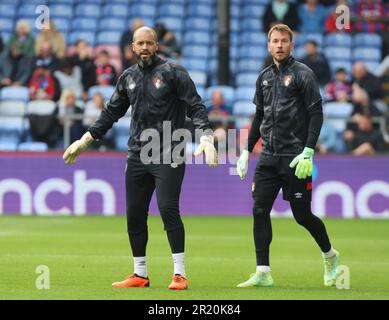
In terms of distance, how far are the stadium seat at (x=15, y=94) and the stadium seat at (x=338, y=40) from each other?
667 centimetres

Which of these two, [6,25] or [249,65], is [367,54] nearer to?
[249,65]

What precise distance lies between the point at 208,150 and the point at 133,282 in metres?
1.40

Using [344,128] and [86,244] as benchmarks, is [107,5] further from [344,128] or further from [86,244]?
[86,244]

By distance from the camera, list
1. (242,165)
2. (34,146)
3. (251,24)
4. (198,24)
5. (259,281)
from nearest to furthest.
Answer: (259,281) < (242,165) < (34,146) < (251,24) < (198,24)

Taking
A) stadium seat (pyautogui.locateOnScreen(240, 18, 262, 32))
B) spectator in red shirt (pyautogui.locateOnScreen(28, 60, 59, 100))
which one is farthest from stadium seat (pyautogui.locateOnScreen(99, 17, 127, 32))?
spectator in red shirt (pyautogui.locateOnScreen(28, 60, 59, 100))

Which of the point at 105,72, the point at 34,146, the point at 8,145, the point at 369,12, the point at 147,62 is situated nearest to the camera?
the point at 147,62

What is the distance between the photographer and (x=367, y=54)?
2333 centimetres

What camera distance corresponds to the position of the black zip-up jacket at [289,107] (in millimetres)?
10031

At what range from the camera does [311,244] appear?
14.7 metres

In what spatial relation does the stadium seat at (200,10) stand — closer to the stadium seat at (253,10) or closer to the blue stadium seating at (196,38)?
the blue stadium seating at (196,38)

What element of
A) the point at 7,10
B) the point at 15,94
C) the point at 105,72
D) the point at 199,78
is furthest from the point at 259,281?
the point at 7,10

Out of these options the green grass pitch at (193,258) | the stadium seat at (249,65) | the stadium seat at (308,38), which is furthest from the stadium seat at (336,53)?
the green grass pitch at (193,258)

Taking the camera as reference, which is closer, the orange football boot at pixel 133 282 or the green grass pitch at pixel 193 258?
the green grass pitch at pixel 193 258
